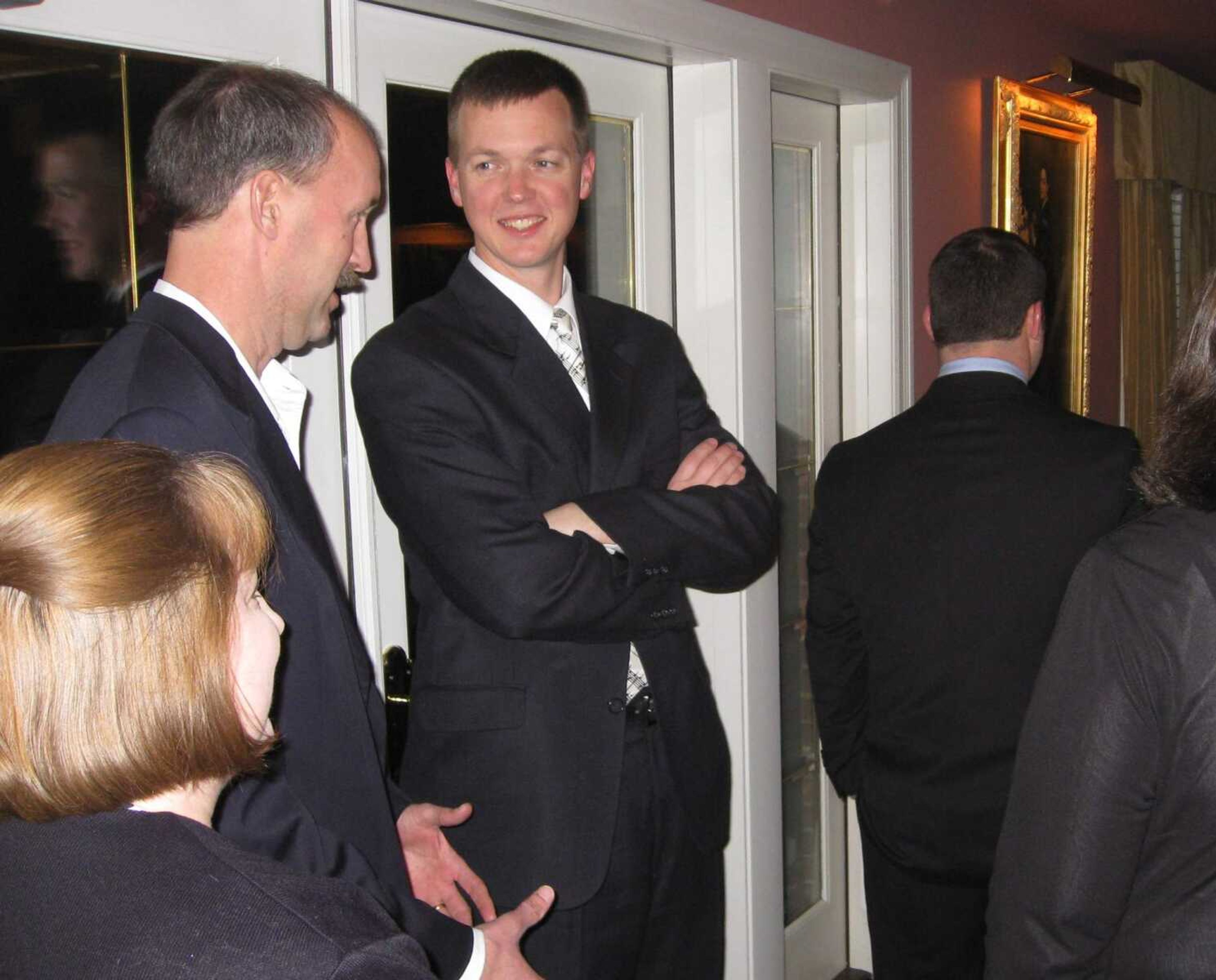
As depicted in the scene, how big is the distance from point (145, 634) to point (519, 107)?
131cm

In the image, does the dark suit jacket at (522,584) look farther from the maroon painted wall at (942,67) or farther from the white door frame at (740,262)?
the maroon painted wall at (942,67)

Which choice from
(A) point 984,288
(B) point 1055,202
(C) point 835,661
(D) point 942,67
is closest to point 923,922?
(C) point 835,661

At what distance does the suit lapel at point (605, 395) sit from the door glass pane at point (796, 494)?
1.15 metres

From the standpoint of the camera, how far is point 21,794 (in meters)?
0.77

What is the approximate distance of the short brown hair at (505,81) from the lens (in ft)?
6.06

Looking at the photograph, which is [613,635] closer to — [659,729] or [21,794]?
[659,729]

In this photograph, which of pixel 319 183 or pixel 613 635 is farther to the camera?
pixel 613 635

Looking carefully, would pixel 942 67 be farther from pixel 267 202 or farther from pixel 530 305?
pixel 267 202

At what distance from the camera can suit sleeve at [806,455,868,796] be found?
213 centimetres

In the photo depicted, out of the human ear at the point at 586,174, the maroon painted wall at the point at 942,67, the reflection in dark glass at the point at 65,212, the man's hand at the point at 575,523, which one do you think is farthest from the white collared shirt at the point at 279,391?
the maroon painted wall at the point at 942,67

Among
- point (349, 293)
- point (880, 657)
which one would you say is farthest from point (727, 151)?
point (880, 657)

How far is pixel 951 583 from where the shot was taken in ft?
6.43

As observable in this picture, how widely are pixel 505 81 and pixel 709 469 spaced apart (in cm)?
72

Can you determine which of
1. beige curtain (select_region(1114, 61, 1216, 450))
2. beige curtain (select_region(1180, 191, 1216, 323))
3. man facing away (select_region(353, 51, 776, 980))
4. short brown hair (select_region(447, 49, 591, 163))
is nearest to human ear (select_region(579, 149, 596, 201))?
man facing away (select_region(353, 51, 776, 980))
